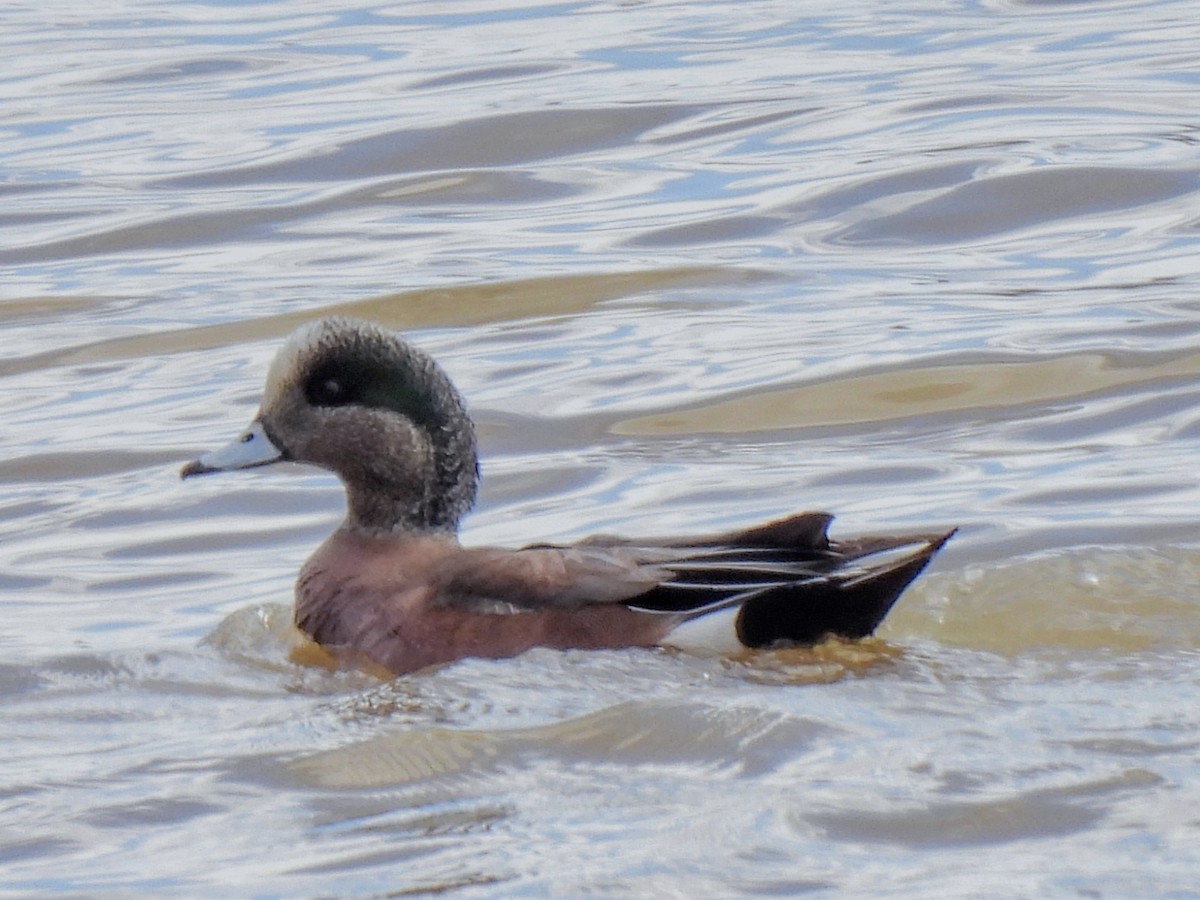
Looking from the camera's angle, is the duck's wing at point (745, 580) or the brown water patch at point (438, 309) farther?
the brown water patch at point (438, 309)

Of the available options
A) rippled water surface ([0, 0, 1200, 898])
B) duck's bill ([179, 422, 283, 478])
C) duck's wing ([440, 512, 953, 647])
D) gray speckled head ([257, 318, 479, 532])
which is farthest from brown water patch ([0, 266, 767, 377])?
duck's wing ([440, 512, 953, 647])

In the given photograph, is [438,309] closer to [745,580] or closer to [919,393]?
[919,393]

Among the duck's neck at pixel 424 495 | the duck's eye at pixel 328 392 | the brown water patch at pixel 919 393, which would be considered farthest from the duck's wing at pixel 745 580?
the brown water patch at pixel 919 393

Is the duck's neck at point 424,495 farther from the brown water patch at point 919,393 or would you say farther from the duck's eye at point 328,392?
the brown water patch at point 919,393

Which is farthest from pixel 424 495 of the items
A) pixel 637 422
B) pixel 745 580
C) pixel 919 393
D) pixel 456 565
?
pixel 919 393

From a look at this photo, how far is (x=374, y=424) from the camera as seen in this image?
7027 millimetres

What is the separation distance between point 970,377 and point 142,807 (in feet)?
17.9

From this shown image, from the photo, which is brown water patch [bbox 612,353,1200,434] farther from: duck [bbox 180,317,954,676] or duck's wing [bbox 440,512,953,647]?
duck's wing [bbox 440,512,953,647]

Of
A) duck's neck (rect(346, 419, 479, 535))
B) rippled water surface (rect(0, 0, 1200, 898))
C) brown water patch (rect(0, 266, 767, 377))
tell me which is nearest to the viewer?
rippled water surface (rect(0, 0, 1200, 898))

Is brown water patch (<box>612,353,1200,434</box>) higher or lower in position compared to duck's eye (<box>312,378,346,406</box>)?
lower

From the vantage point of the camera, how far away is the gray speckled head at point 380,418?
7.01 metres

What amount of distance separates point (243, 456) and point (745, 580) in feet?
5.44

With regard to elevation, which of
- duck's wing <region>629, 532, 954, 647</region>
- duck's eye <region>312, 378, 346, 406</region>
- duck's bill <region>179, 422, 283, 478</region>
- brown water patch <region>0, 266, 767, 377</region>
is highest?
duck's eye <region>312, 378, 346, 406</region>

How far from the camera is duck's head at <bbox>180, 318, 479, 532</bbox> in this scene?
7.01 m
